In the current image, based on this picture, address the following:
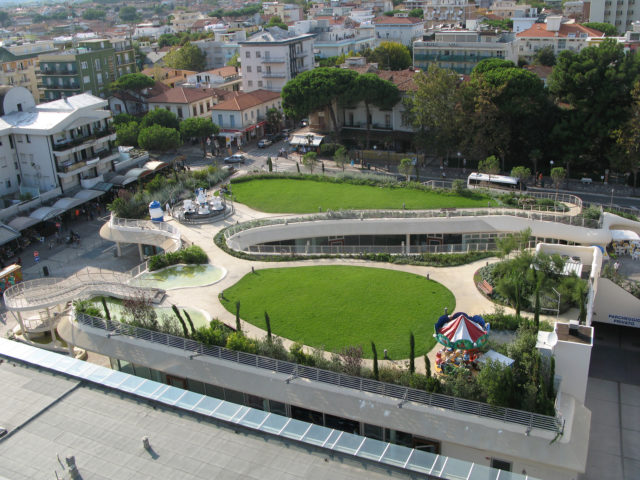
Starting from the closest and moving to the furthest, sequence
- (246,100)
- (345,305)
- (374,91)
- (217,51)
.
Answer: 1. (345,305)
2. (374,91)
3. (246,100)
4. (217,51)

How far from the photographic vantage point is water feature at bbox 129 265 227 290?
3416 centimetres

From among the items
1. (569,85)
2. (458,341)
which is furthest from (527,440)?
(569,85)

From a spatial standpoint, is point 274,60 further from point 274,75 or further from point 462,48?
point 462,48

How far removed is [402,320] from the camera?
29.0 m

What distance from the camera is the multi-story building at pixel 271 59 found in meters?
82.8

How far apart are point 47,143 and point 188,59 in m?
65.3

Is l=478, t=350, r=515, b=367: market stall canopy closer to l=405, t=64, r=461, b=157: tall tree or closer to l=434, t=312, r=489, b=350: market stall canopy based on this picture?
l=434, t=312, r=489, b=350: market stall canopy

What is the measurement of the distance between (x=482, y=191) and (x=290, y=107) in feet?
98.5

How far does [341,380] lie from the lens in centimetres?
2414

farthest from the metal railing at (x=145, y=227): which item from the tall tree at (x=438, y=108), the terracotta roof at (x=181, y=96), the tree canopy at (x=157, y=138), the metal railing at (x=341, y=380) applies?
the terracotta roof at (x=181, y=96)

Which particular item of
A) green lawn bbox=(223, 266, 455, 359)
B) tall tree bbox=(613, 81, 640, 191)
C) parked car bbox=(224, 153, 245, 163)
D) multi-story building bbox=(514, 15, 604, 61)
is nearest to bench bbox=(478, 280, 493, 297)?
green lawn bbox=(223, 266, 455, 359)

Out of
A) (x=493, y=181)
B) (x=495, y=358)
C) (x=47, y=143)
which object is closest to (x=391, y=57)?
(x=493, y=181)

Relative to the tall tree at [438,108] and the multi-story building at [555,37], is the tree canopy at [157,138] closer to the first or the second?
the tall tree at [438,108]

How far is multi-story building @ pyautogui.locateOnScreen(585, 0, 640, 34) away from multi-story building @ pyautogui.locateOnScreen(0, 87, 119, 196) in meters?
118
